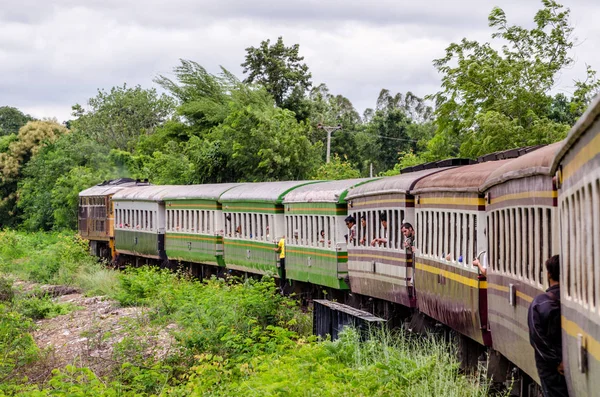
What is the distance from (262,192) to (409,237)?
9.95 m

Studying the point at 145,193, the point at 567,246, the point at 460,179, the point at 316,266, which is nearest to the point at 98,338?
the point at 316,266

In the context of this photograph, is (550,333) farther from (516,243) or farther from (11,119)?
(11,119)

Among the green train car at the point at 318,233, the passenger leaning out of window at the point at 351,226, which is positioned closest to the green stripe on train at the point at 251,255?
the green train car at the point at 318,233

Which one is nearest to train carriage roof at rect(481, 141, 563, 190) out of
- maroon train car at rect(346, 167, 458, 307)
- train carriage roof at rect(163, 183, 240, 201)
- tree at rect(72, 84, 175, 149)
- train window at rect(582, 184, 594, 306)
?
train window at rect(582, 184, 594, 306)

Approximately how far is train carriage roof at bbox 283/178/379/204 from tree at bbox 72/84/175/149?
49937 mm

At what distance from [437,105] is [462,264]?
2029 cm

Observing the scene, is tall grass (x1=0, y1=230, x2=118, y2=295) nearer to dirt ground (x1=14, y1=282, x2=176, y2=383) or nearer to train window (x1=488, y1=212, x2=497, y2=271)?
dirt ground (x1=14, y1=282, x2=176, y2=383)

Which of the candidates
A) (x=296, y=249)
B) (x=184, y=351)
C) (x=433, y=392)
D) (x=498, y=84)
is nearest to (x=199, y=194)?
(x=296, y=249)

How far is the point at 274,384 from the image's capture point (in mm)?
10547

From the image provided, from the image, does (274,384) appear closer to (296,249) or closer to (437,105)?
(296,249)

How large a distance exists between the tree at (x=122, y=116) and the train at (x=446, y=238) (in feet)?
131

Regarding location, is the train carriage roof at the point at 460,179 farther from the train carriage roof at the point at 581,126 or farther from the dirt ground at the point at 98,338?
the dirt ground at the point at 98,338

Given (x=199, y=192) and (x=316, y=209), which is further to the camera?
(x=199, y=192)

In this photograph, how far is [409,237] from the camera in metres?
A: 15.8
